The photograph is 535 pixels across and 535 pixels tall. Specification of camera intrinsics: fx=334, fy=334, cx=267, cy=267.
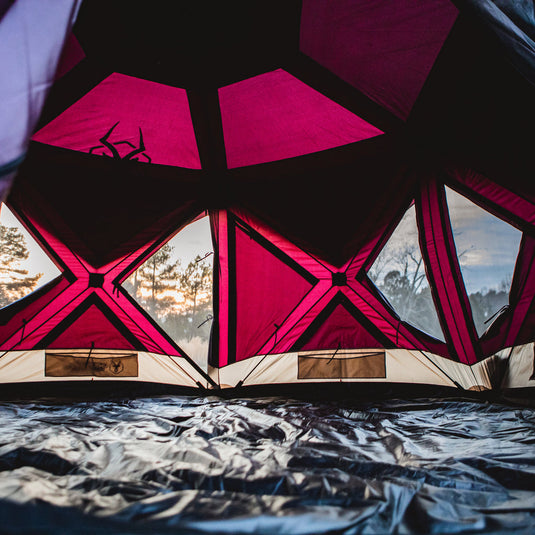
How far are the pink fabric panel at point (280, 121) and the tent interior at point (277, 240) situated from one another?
19mm

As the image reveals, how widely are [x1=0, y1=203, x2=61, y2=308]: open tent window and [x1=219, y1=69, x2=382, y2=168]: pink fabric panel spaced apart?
2254 mm

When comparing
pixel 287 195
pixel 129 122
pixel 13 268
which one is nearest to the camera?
pixel 129 122

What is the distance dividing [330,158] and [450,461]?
2.77 meters

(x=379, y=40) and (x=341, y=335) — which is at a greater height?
(x=379, y=40)

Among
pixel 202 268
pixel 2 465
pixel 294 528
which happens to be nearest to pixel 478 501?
pixel 294 528

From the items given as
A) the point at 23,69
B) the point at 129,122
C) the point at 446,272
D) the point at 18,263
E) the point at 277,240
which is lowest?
the point at 446,272

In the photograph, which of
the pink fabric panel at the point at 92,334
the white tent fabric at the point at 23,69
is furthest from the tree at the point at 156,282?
the white tent fabric at the point at 23,69

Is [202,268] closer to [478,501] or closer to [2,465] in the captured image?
[2,465]

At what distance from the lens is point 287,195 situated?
373cm

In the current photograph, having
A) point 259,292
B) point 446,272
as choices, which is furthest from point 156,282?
point 446,272

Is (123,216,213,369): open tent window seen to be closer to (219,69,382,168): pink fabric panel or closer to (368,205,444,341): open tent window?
(219,69,382,168): pink fabric panel

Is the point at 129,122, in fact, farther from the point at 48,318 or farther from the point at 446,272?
Result: the point at 446,272

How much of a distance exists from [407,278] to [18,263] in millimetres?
4214

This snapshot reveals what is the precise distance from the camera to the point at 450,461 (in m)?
1.67
